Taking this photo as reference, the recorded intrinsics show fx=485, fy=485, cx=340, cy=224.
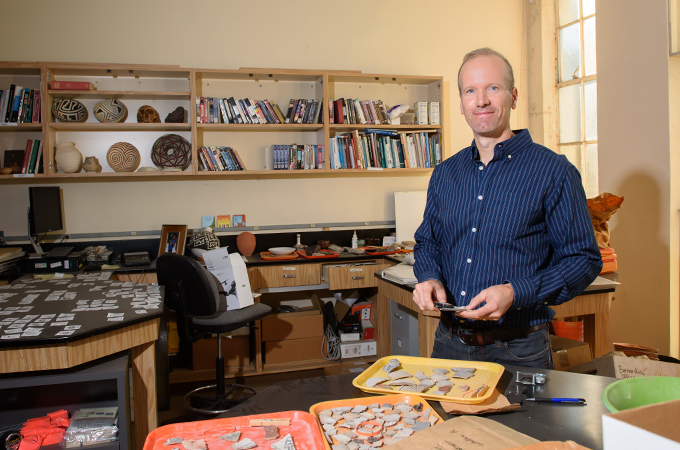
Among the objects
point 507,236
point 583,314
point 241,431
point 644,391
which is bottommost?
point 583,314

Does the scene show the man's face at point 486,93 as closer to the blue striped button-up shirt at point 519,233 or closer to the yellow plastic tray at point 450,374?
the blue striped button-up shirt at point 519,233

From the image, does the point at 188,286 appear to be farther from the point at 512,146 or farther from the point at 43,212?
the point at 512,146

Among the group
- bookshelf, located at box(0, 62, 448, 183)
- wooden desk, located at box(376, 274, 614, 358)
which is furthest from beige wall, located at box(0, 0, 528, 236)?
wooden desk, located at box(376, 274, 614, 358)

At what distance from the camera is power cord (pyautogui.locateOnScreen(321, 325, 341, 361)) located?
3928mm

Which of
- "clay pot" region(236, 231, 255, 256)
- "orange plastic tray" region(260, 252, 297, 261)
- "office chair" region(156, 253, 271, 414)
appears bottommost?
"office chair" region(156, 253, 271, 414)

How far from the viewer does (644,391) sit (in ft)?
2.70

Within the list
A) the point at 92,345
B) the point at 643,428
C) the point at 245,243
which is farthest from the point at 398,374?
the point at 245,243

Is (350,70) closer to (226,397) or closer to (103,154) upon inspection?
(103,154)

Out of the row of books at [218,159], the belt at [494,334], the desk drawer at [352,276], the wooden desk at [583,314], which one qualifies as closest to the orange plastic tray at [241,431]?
the belt at [494,334]

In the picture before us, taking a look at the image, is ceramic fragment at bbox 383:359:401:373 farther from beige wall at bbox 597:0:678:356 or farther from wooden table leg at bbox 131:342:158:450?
beige wall at bbox 597:0:678:356

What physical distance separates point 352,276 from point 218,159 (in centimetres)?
145

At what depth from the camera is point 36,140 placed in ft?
12.2

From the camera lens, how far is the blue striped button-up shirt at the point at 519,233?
1318mm

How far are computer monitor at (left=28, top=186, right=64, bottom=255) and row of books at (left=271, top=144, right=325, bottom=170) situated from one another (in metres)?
1.70
